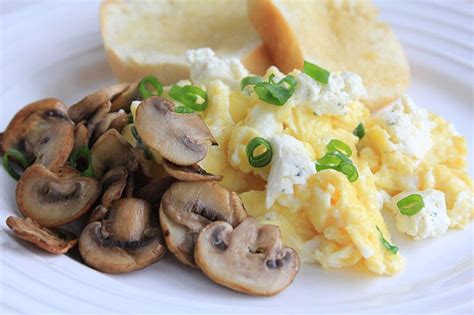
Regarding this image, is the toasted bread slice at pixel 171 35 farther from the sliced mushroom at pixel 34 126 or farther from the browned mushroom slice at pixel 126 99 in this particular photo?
the sliced mushroom at pixel 34 126

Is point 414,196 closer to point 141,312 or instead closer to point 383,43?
point 141,312

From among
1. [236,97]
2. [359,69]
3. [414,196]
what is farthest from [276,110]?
[359,69]

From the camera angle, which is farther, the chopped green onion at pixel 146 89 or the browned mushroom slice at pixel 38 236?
the chopped green onion at pixel 146 89

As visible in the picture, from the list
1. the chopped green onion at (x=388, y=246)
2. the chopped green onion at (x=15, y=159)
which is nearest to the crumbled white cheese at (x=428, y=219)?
the chopped green onion at (x=388, y=246)

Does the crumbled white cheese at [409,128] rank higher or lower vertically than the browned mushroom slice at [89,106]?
lower

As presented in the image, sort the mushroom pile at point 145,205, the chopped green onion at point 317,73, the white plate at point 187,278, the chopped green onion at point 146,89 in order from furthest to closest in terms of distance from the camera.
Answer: the chopped green onion at point 146,89 < the chopped green onion at point 317,73 < the mushroom pile at point 145,205 < the white plate at point 187,278

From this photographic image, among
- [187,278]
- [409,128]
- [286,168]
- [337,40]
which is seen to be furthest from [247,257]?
[337,40]
